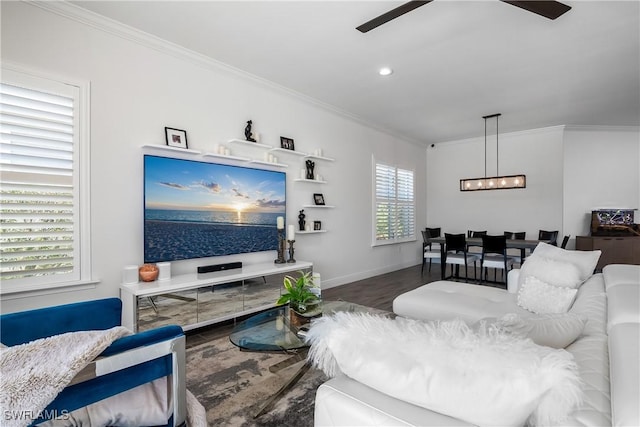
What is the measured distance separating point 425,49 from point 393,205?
3674mm

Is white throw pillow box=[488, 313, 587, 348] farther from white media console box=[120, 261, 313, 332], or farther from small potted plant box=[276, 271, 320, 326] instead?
white media console box=[120, 261, 313, 332]

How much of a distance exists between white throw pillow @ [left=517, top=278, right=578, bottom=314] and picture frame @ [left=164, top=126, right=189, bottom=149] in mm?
3395

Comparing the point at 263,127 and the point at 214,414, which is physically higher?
the point at 263,127

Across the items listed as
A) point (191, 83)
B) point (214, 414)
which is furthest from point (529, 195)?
point (214, 414)

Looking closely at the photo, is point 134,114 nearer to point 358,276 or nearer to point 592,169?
point 358,276

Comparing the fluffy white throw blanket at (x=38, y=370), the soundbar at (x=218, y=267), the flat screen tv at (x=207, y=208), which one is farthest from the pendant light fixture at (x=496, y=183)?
the fluffy white throw blanket at (x=38, y=370)

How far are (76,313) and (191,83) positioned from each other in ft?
8.66

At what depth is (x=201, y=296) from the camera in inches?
124

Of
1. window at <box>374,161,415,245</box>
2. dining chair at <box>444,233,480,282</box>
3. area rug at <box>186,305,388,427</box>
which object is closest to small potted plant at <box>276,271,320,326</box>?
area rug at <box>186,305,388,427</box>

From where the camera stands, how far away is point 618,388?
2.67 feet

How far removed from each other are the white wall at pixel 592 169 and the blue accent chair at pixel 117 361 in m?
7.41

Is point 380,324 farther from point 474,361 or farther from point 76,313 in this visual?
point 76,313

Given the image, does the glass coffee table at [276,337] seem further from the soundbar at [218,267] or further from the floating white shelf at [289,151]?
the floating white shelf at [289,151]

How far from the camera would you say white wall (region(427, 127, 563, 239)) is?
6.42m
